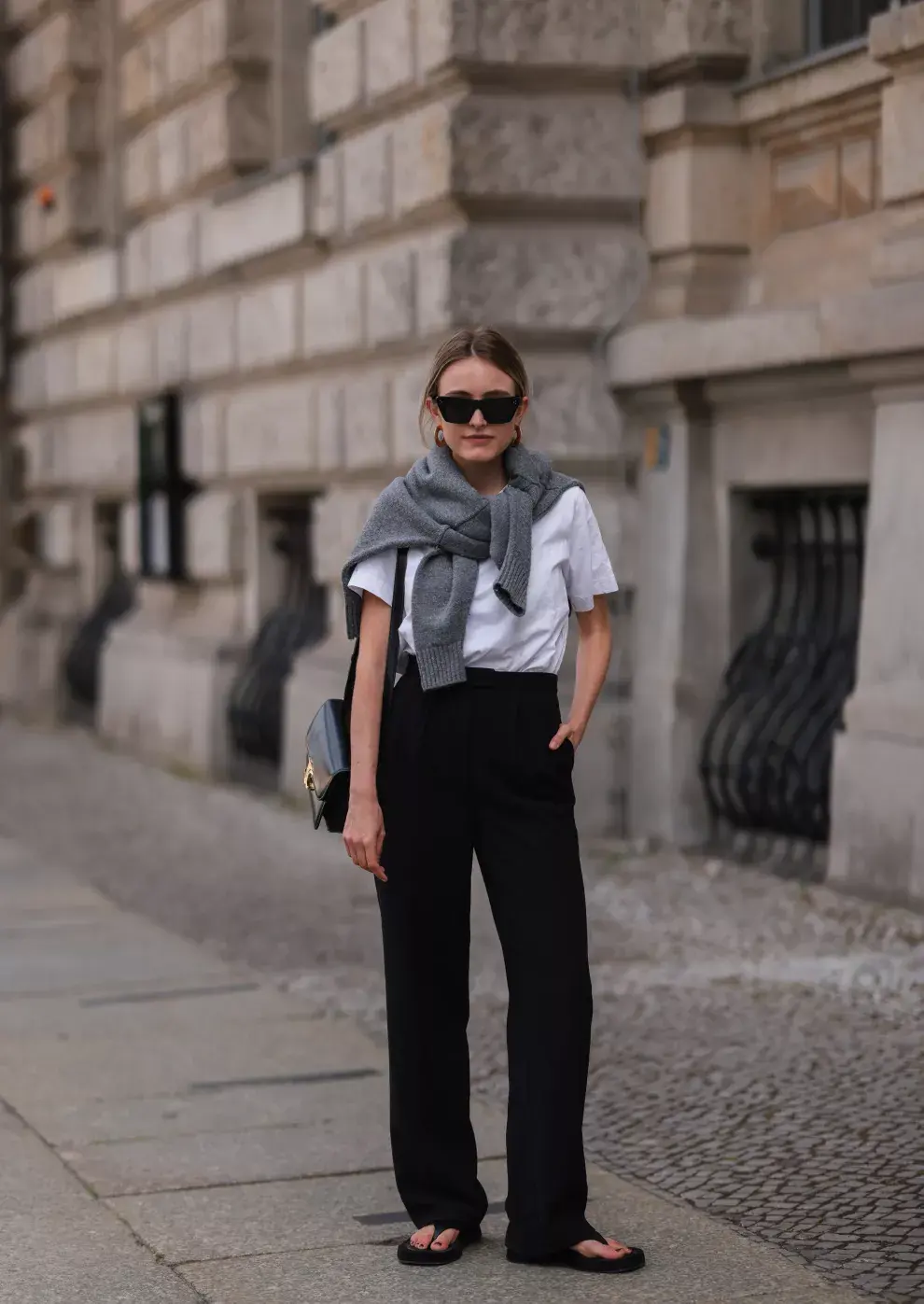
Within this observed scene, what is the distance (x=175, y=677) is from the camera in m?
13.6

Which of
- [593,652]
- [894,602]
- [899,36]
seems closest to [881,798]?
[894,602]

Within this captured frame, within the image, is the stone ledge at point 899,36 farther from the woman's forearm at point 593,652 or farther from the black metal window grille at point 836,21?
the woman's forearm at point 593,652

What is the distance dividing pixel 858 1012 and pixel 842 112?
370 centimetres

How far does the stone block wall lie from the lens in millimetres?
9797

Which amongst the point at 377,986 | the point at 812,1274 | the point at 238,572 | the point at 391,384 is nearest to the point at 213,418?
the point at 238,572

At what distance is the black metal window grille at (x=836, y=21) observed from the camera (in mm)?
9250

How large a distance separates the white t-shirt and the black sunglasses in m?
0.19

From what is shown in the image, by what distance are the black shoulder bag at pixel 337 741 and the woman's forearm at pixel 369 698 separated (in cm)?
2

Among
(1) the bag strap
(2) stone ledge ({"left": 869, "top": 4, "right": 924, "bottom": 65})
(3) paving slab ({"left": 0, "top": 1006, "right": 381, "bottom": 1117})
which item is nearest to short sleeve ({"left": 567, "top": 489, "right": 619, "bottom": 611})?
(1) the bag strap

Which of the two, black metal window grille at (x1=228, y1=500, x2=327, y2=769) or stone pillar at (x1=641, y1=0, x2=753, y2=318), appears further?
black metal window grille at (x1=228, y1=500, x2=327, y2=769)

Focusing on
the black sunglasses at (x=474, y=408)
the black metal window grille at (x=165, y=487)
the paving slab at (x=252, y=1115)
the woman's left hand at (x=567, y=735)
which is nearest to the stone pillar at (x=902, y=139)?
the paving slab at (x=252, y=1115)

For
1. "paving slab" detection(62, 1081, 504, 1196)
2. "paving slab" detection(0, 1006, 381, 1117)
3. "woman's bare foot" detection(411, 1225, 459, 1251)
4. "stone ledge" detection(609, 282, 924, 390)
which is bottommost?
"paving slab" detection(0, 1006, 381, 1117)

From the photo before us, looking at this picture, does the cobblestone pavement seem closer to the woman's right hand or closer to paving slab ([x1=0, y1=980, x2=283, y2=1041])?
paving slab ([x1=0, y1=980, x2=283, y2=1041])

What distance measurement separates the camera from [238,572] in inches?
523
